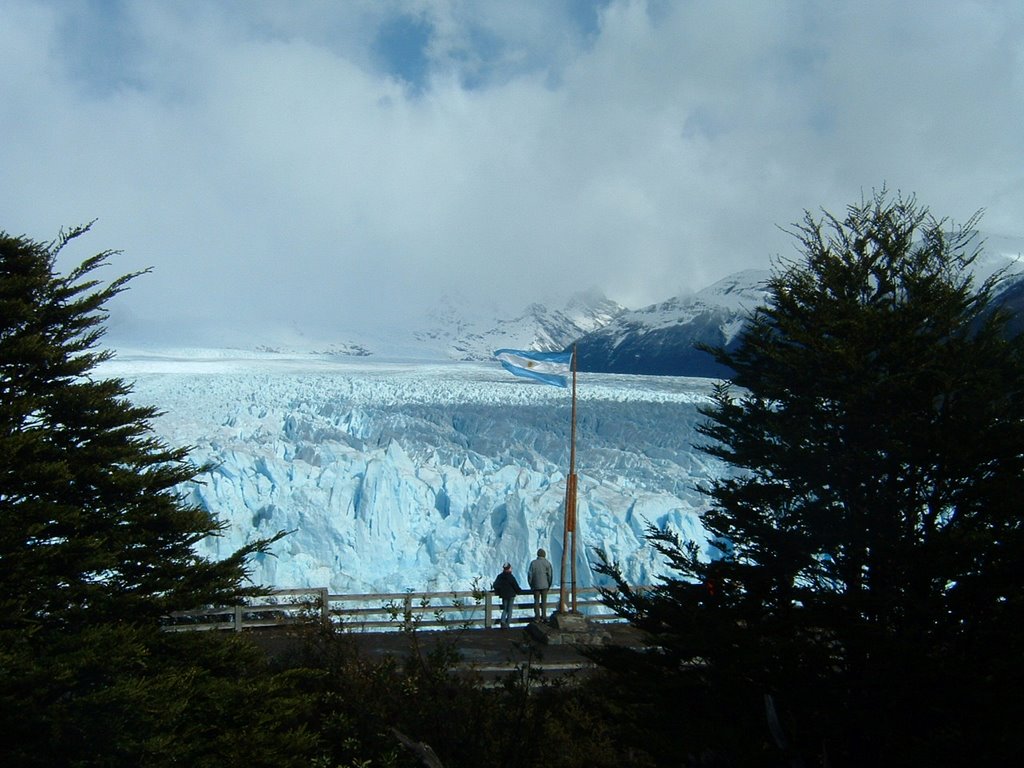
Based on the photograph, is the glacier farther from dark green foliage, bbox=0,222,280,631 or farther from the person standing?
dark green foliage, bbox=0,222,280,631

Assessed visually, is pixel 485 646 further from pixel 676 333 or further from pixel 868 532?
pixel 676 333

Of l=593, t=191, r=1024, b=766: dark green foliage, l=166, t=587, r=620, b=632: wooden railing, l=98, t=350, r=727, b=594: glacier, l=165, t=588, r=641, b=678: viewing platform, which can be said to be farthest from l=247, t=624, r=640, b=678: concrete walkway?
l=593, t=191, r=1024, b=766: dark green foliage

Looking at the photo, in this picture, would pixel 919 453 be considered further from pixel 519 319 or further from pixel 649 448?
pixel 519 319

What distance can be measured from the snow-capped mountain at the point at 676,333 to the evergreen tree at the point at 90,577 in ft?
112

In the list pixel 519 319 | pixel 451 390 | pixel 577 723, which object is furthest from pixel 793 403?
pixel 519 319

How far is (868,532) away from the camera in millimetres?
6949

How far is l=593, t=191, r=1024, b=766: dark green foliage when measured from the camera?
6.14 meters

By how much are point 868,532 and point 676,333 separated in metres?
41.8

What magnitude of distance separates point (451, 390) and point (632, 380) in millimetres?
7459

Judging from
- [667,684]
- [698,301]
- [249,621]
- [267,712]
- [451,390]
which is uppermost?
[698,301]

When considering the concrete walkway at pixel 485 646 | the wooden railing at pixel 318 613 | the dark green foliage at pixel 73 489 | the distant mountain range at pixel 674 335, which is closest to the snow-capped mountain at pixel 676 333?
the distant mountain range at pixel 674 335

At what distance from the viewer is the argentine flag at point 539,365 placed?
48.5 feet

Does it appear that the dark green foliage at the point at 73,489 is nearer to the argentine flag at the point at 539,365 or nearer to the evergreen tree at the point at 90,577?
the evergreen tree at the point at 90,577

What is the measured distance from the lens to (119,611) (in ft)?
27.5
